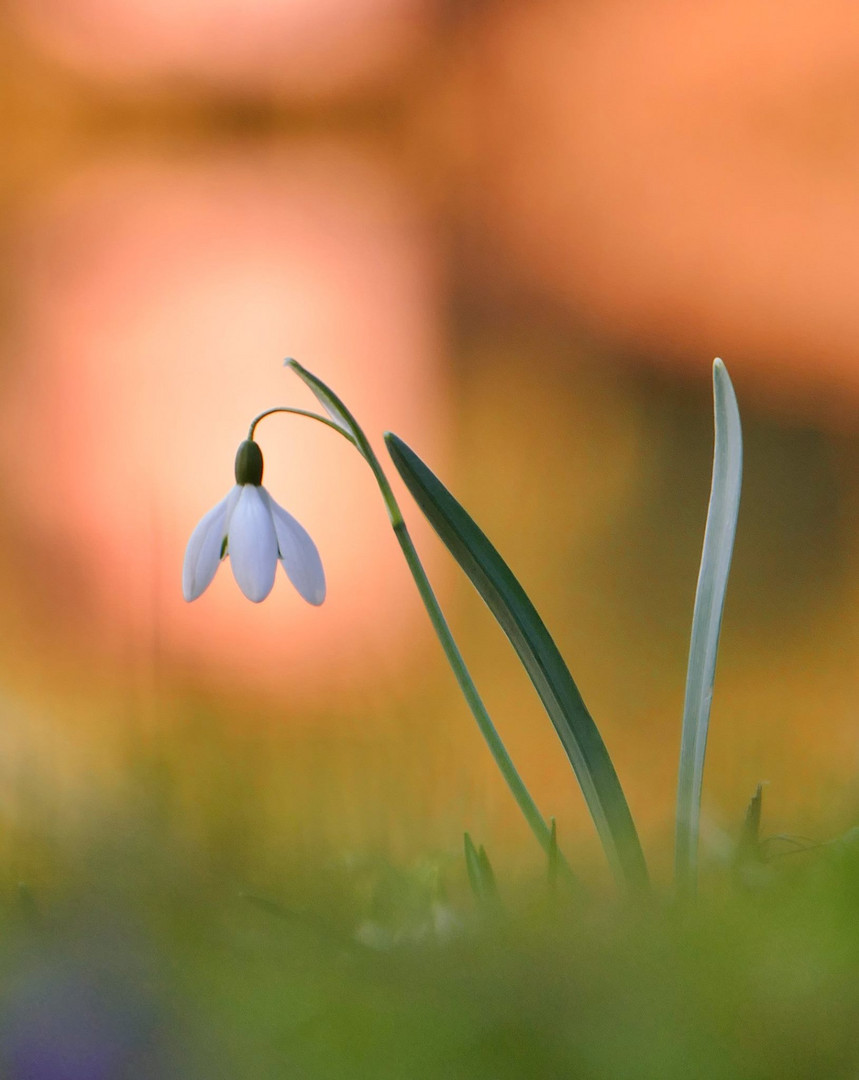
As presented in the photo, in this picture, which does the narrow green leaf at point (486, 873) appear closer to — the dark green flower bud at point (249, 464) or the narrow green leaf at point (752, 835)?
the narrow green leaf at point (752, 835)

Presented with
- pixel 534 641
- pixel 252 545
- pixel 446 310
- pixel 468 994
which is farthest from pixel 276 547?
pixel 446 310

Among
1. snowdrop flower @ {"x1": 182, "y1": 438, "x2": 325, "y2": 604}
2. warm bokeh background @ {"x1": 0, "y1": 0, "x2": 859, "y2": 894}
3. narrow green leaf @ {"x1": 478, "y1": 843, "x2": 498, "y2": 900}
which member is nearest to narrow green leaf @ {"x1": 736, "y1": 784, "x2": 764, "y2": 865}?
narrow green leaf @ {"x1": 478, "y1": 843, "x2": 498, "y2": 900}

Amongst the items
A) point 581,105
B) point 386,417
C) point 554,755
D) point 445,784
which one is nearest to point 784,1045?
point 445,784

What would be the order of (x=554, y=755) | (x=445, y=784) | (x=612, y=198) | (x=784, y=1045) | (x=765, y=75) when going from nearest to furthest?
(x=784, y=1045) → (x=445, y=784) → (x=554, y=755) → (x=765, y=75) → (x=612, y=198)

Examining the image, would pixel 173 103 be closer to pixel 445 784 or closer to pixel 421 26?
pixel 421 26

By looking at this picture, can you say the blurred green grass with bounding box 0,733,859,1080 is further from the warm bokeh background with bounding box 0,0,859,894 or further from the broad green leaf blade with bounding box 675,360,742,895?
the warm bokeh background with bounding box 0,0,859,894
